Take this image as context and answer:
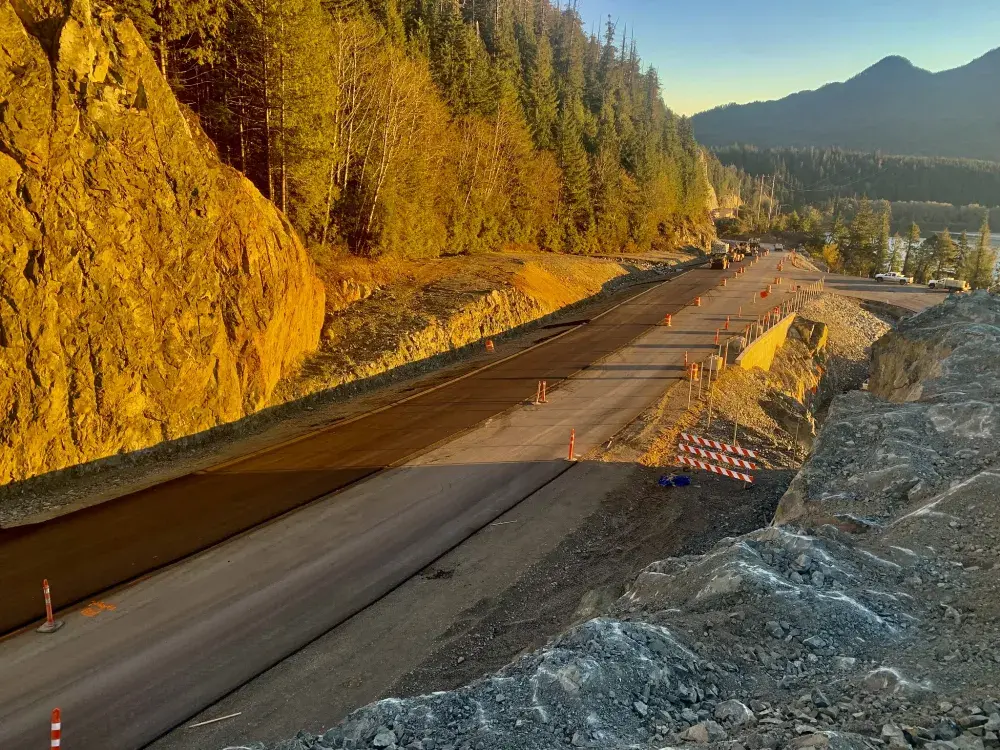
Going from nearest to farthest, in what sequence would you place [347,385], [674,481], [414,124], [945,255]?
[674,481], [347,385], [414,124], [945,255]

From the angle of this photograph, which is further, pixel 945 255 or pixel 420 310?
pixel 945 255

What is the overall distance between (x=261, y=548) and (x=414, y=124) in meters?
28.6

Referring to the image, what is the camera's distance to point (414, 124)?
3575 centimetres

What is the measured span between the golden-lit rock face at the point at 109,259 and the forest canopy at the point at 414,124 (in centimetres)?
508

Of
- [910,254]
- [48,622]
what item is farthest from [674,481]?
[910,254]

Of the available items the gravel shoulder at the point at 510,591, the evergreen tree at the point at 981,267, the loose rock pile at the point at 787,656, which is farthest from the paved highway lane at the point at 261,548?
the evergreen tree at the point at 981,267

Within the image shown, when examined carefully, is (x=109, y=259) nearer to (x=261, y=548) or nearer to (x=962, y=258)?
(x=261, y=548)

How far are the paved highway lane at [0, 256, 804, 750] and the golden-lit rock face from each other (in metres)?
2.72

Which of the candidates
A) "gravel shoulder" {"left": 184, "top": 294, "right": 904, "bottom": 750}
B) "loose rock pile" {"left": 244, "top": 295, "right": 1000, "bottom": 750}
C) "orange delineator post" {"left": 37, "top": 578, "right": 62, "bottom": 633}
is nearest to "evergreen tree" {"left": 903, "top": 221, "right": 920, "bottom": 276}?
"gravel shoulder" {"left": 184, "top": 294, "right": 904, "bottom": 750}

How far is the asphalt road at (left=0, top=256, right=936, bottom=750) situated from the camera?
9.60 meters

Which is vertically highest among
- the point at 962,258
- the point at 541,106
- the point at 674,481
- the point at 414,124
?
the point at 541,106

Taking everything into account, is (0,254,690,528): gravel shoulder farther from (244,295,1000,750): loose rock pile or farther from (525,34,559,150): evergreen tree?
(525,34,559,150): evergreen tree

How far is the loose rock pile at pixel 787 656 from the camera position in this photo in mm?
5648

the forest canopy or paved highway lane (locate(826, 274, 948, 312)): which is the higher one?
the forest canopy
